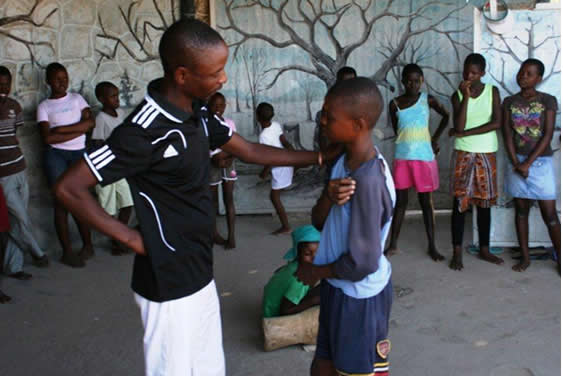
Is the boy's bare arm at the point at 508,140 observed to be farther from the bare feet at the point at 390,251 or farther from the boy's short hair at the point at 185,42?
the boy's short hair at the point at 185,42

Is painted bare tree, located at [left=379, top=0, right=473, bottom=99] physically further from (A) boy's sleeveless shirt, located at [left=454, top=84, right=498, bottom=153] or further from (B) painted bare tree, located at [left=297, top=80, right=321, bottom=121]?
(A) boy's sleeveless shirt, located at [left=454, top=84, right=498, bottom=153]

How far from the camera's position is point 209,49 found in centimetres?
184

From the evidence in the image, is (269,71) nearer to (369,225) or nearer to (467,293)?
(467,293)

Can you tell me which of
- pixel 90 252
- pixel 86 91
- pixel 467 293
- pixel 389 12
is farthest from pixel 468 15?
pixel 90 252

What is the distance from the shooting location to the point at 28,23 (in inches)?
204

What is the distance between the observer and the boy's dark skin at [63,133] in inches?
194

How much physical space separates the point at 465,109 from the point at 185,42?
3256mm

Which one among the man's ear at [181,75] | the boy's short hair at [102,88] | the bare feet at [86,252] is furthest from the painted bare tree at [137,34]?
the man's ear at [181,75]

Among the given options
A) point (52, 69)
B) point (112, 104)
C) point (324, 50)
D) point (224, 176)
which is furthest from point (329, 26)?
point (52, 69)

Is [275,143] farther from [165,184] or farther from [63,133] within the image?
[165,184]

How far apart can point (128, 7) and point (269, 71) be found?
5.03 feet

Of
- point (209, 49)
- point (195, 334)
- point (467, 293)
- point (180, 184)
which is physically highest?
point (209, 49)

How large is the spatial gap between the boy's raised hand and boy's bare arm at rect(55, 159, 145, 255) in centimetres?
66

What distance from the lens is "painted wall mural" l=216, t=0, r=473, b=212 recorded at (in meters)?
6.08
